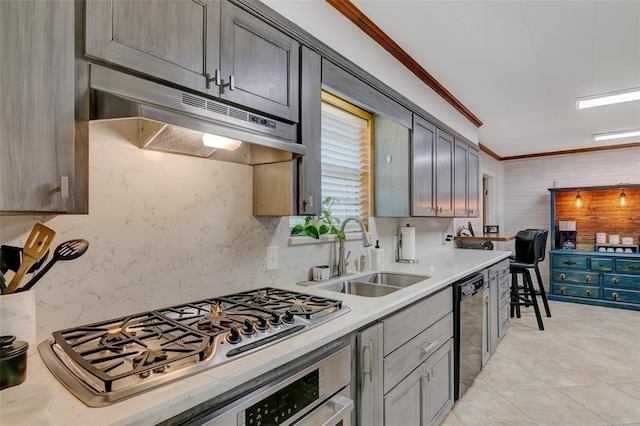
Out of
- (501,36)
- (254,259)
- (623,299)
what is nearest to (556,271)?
(623,299)

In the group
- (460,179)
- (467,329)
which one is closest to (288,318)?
(467,329)

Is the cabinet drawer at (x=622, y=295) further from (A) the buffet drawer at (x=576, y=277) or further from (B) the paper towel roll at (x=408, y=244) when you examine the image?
(B) the paper towel roll at (x=408, y=244)

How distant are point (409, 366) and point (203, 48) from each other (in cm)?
169

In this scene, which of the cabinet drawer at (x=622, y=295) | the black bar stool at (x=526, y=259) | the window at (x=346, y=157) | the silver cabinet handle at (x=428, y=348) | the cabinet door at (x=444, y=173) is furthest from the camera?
the cabinet drawer at (x=622, y=295)

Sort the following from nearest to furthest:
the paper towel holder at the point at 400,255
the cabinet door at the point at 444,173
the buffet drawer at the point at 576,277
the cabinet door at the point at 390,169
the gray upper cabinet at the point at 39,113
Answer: the gray upper cabinet at the point at 39,113 → the cabinet door at the point at 390,169 → the paper towel holder at the point at 400,255 → the cabinet door at the point at 444,173 → the buffet drawer at the point at 576,277

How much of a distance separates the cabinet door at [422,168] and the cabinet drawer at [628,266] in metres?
4.16

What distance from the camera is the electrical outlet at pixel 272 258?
6.16ft

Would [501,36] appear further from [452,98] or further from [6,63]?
[6,63]

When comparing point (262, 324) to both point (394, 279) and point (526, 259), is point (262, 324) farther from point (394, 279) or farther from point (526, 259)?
point (526, 259)

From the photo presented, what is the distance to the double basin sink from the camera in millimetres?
2092

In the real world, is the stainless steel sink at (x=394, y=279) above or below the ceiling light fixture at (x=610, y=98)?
below

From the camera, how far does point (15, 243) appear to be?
1.05 metres

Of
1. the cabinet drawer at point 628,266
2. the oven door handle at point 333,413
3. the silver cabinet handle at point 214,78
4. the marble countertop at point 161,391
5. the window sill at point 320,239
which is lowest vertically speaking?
the cabinet drawer at point 628,266

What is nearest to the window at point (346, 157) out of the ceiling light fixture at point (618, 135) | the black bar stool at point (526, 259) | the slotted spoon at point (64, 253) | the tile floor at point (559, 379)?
the slotted spoon at point (64, 253)
